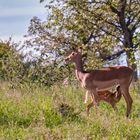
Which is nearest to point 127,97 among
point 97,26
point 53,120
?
point 53,120

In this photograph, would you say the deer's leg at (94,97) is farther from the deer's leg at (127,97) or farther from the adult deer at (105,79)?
the deer's leg at (127,97)

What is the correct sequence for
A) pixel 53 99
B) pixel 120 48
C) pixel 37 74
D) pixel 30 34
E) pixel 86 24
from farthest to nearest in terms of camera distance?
1. pixel 30 34
2. pixel 120 48
3. pixel 86 24
4. pixel 37 74
5. pixel 53 99

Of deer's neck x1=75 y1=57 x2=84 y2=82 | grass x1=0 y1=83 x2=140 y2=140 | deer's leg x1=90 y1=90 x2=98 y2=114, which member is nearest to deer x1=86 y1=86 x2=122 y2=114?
deer's leg x1=90 y1=90 x2=98 y2=114

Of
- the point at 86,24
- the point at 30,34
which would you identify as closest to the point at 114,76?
the point at 86,24

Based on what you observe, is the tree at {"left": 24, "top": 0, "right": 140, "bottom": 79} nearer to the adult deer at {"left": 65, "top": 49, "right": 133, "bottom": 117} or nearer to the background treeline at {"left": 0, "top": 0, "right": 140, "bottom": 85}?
the background treeline at {"left": 0, "top": 0, "right": 140, "bottom": 85}

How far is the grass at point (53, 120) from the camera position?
8.05 meters

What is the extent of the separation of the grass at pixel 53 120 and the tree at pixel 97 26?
13.4m

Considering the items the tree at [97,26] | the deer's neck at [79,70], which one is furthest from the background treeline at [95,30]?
the deer's neck at [79,70]

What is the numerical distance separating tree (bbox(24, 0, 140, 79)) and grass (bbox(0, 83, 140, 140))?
13411 millimetres

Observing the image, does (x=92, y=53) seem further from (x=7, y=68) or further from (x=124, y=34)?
(x=7, y=68)

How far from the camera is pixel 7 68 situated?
1400cm

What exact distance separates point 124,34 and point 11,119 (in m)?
17.7

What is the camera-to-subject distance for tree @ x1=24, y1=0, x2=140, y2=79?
83.9 ft

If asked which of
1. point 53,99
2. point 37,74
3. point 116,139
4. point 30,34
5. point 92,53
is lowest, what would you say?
point 116,139
